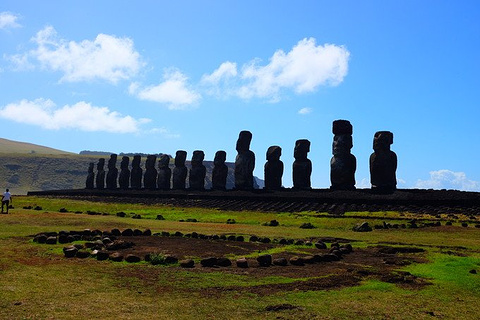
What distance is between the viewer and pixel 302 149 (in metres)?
44.0

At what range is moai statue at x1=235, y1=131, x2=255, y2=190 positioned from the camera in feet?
153

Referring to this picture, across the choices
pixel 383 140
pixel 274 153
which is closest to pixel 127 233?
pixel 383 140

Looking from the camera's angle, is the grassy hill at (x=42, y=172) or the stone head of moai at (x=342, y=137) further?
the grassy hill at (x=42, y=172)

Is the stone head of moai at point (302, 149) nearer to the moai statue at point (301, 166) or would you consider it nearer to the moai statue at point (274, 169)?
the moai statue at point (301, 166)

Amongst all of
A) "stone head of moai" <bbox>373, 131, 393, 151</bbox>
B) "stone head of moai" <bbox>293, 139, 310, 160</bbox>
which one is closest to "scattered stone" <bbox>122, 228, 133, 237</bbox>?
"stone head of moai" <bbox>373, 131, 393, 151</bbox>

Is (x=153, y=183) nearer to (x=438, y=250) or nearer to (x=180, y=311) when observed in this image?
(x=438, y=250)

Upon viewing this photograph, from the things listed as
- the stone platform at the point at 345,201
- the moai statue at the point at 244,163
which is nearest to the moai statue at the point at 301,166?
the stone platform at the point at 345,201

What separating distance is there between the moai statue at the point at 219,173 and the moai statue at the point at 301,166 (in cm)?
960

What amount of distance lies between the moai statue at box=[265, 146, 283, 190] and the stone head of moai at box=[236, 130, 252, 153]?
383 centimetres

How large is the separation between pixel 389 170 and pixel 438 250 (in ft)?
77.0

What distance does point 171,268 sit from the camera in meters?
10.5

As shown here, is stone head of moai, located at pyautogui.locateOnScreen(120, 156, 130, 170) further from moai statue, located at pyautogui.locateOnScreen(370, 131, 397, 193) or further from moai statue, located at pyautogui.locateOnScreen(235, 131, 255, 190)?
moai statue, located at pyautogui.locateOnScreen(370, 131, 397, 193)

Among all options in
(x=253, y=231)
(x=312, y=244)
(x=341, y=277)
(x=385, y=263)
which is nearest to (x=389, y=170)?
(x=253, y=231)

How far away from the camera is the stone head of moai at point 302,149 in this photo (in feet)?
144
